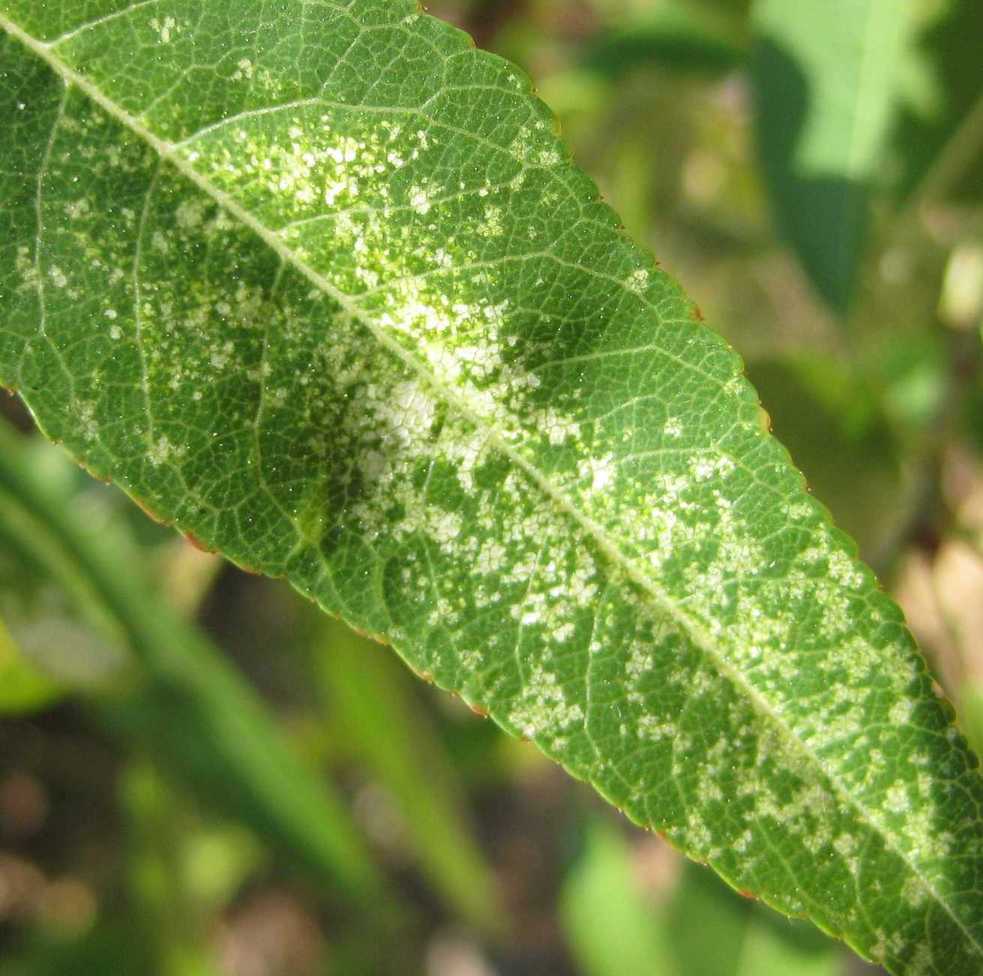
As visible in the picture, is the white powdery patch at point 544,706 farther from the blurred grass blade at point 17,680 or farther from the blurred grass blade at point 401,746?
the blurred grass blade at point 401,746

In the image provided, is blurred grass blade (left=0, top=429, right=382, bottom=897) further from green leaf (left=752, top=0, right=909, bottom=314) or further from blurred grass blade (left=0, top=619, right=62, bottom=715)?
green leaf (left=752, top=0, right=909, bottom=314)

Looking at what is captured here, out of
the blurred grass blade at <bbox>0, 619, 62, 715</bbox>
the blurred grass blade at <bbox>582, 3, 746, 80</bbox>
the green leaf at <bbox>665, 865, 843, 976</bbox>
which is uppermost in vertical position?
the blurred grass blade at <bbox>582, 3, 746, 80</bbox>

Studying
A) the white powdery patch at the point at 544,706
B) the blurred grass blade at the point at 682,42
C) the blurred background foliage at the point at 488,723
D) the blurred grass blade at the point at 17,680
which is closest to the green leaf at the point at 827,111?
the blurred background foliage at the point at 488,723

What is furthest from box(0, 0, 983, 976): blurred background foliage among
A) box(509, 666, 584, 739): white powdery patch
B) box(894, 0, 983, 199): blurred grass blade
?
box(509, 666, 584, 739): white powdery patch

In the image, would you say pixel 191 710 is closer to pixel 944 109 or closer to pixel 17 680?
pixel 17 680

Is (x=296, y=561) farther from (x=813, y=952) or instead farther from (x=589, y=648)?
(x=813, y=952)

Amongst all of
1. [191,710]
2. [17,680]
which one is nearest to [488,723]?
[191,710]

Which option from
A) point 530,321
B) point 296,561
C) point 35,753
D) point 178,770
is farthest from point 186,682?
point 530,321

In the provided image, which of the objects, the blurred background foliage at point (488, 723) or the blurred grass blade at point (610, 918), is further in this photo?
the blurred grass blade at point (610, 918)
